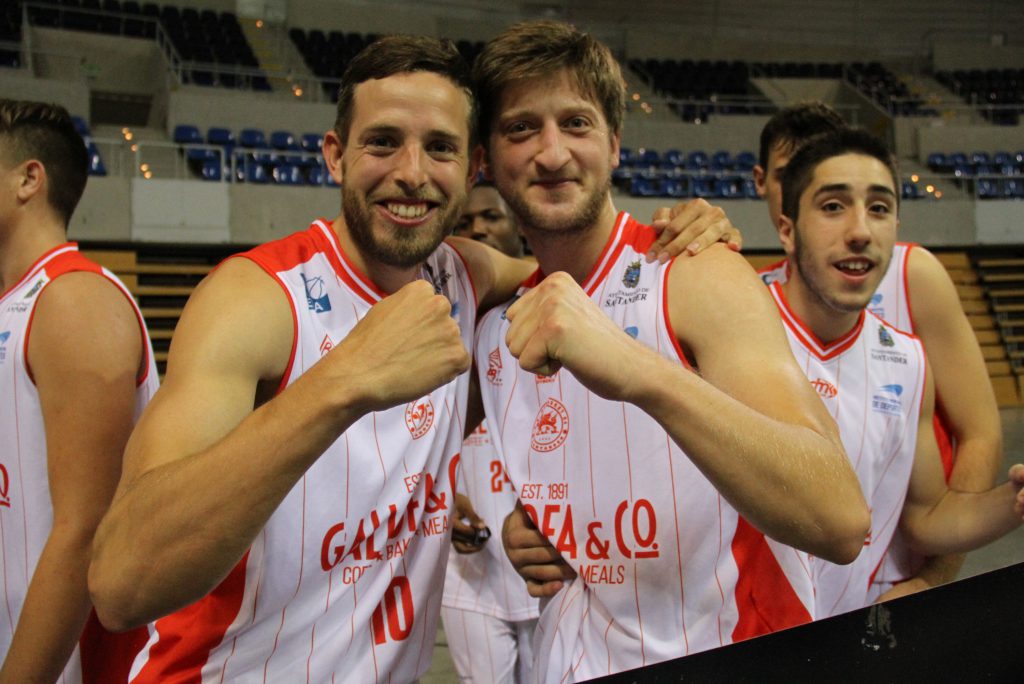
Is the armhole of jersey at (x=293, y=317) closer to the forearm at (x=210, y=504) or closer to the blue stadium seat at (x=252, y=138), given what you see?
the forearm at (x=210, y=504)

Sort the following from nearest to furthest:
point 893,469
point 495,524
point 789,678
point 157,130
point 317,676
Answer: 1. point 789,678
2. point 317,676
3. point 893,469
4. point 495,524
5. point 157,130

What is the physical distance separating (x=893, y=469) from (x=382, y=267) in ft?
5.14

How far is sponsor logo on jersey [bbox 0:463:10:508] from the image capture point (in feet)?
6.54

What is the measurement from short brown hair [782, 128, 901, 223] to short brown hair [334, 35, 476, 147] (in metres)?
1.20

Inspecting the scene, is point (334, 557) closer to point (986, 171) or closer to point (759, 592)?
point (759, 592)

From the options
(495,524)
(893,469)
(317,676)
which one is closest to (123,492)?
(317,676)

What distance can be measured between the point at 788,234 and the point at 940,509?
969mm

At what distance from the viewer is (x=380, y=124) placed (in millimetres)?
1888

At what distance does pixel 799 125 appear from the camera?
11.3ft

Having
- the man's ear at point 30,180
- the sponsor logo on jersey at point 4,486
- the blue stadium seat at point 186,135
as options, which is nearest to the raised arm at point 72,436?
the sponsor logo on jersey at point 4,486

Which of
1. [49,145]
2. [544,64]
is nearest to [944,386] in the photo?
[544,64]

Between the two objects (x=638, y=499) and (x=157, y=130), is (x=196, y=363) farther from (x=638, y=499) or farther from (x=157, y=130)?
(x=157, y=130)

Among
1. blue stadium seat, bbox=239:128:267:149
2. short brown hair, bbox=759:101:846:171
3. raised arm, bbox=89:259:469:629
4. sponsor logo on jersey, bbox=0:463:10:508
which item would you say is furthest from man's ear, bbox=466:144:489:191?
blue stadium seat, bbox=239:128:267:149

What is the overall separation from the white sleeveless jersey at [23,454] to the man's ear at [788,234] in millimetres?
1953
